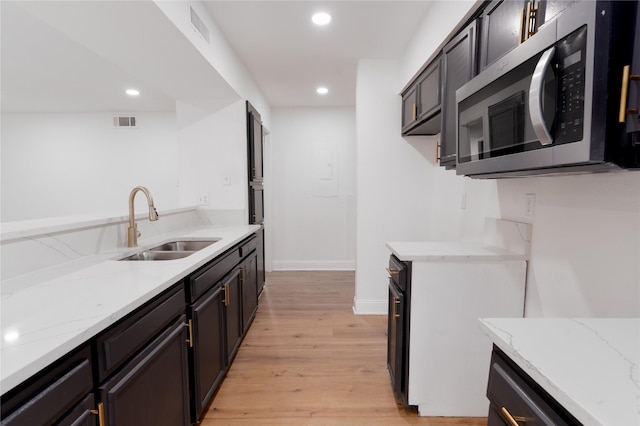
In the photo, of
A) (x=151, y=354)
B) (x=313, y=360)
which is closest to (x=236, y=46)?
(x=151, y=354)

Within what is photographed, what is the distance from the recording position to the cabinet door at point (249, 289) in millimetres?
2428

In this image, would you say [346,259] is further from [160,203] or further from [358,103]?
[160,203]

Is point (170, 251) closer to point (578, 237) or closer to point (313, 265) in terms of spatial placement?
point (578, 237)

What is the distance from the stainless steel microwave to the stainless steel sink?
1.80m

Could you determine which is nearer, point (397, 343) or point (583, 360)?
point (583, 360)

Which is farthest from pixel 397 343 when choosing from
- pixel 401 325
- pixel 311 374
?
pixel 311 374

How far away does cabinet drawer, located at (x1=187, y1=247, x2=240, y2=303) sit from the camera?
4.85 ft

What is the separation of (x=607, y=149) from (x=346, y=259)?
410 cm

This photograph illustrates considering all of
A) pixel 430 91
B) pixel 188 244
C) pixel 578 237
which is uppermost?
pixel 430 91

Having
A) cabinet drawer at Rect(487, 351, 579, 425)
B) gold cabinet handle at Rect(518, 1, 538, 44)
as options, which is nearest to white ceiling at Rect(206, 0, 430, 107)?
gold cabinet handle at Rect(518, 1, 538, 44)

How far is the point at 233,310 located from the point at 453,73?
215cm

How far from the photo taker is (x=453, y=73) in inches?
72.1

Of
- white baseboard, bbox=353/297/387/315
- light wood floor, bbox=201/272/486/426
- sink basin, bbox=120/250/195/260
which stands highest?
sink basin, bbox=120/250/195/260

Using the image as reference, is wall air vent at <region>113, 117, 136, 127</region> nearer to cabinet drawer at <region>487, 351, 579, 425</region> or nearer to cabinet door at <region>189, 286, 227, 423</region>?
cabinet door at <region>189, 286, 227, 423</region>
